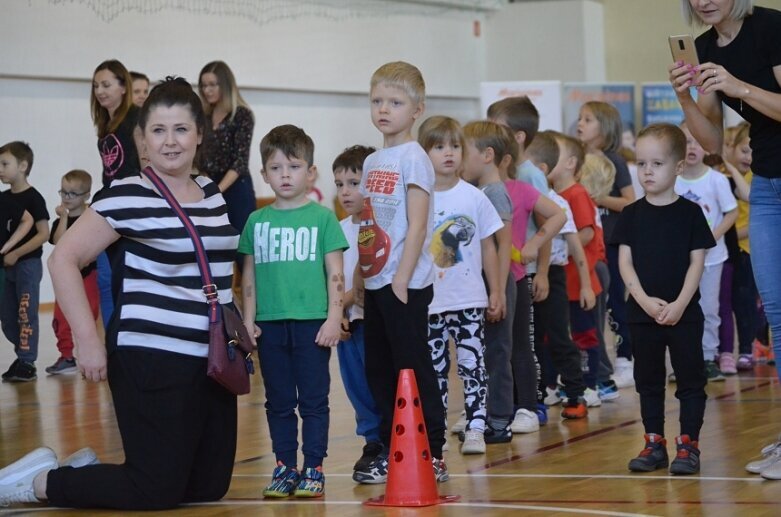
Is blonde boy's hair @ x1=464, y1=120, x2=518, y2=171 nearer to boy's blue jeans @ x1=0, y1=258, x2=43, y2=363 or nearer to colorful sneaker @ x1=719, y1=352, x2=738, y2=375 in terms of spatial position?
colorful sneaker @ x1=719, y1=352, x2=738, y2=375

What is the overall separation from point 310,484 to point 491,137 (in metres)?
1.87

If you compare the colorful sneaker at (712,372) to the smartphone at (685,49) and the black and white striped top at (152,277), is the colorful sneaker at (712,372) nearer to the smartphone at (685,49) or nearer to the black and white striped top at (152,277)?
the smartphone at (685,49)

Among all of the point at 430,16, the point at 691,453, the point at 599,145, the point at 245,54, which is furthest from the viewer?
the point at 430,16

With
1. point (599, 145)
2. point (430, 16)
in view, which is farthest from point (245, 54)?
point (599, 145)

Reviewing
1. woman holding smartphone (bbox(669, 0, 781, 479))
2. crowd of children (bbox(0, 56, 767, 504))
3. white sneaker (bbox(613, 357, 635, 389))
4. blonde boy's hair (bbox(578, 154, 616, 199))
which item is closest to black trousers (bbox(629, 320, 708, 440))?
crowd of children (bbox(0, 56, 767, 504))

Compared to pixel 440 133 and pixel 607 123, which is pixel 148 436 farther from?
pixel 607 123

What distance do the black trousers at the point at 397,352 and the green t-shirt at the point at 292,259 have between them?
0.20 m

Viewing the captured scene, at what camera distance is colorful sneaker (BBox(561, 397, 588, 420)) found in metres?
5.60

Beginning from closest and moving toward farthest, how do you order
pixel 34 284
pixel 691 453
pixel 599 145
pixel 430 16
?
pixel 691 453
pixel 599 145
pixel 34 284
pixel 430 16

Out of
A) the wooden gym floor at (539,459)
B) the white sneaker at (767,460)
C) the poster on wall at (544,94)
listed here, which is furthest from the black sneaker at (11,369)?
the poster on wall at (544,94)

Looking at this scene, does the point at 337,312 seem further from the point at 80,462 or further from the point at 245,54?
the point at 245,54

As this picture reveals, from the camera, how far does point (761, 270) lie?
3.99 m

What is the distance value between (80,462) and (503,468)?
1498 millimetres

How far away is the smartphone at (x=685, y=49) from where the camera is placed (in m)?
3.82
